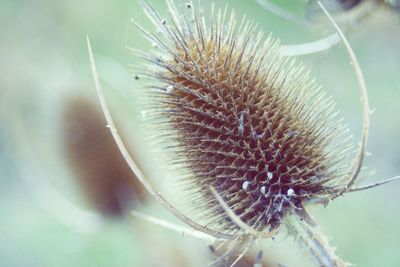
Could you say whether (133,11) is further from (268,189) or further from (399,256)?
(268,189)

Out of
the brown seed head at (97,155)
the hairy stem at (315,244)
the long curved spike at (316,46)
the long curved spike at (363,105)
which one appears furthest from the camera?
the brown seed head at (97,155)

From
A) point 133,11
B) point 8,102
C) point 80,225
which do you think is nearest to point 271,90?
point 80,225

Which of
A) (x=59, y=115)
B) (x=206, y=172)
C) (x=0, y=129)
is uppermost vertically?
(x=206, y=172)

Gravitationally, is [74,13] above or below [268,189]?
below

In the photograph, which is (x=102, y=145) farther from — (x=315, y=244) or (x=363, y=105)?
(x=363, y=105)

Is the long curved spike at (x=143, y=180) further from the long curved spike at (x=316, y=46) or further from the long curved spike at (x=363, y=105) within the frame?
the long curved spike at (x=316, y=46)

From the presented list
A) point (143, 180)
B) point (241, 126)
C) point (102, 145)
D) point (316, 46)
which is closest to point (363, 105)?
point (241, 126)

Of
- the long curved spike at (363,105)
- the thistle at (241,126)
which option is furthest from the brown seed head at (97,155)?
the long curved spike at (363,105)
